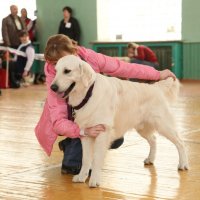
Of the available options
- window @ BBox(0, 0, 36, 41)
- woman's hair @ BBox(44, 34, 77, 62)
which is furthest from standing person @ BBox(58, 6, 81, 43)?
woman's hair @ BBox(44, 34, 77, 62)

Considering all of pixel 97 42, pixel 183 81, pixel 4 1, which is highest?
pixel 4 1

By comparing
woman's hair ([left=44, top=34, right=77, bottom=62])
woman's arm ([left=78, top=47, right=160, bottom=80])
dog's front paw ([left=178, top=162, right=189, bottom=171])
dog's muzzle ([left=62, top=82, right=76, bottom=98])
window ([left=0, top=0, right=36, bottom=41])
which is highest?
window ([left=0, top=0, right=36, bottom=41])

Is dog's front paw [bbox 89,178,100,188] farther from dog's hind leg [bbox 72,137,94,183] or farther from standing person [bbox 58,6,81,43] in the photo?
standing person [bbox 58,6,81,43]

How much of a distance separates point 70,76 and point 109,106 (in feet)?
1.22

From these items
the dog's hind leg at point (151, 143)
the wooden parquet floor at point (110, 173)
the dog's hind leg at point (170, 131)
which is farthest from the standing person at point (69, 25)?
the dog's hind leg at point (170, 131)

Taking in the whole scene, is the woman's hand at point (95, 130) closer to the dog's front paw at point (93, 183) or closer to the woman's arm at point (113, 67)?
the dog's front paw at point (93, 183)

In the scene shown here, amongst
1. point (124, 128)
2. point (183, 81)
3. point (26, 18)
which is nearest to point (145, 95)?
point (124, 128)

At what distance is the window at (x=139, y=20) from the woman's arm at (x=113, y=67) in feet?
31.2

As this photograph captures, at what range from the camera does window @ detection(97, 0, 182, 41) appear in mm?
13320

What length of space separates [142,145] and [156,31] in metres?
8.96

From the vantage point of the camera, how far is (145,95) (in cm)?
387

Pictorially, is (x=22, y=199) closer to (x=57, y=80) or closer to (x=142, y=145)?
(x=57, y=80)

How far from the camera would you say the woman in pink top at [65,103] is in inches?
142

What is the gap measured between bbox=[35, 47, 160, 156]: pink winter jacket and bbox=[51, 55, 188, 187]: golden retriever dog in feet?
0.33
